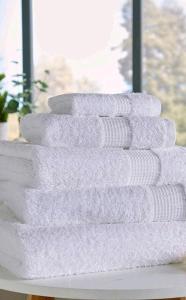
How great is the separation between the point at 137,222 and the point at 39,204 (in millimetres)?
137

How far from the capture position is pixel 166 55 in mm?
2463

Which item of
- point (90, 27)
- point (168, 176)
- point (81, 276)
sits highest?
point (90, 27)

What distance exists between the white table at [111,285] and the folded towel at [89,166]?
0.12m

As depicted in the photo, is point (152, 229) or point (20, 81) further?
point (20, 81)

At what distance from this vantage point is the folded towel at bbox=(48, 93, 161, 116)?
87 cm

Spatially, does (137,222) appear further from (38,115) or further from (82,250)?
(38,115)

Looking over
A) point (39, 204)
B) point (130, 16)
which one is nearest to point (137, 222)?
point (39, 204)

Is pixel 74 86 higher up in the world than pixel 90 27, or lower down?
lower down

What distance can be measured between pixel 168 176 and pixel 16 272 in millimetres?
244

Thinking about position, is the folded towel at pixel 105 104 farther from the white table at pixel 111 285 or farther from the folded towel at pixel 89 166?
the white table at pixel 111 285

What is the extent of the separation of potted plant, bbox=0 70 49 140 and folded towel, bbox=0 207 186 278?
1.02 m

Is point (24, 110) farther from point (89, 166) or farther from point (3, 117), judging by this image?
point (89, 166)

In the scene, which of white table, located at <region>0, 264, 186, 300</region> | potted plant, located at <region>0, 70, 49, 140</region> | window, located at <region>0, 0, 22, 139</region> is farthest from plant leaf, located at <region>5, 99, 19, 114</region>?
white table, located at <region>0, 264, 186, 300</region>

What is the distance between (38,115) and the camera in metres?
0.87
